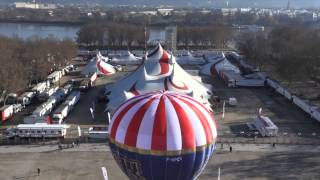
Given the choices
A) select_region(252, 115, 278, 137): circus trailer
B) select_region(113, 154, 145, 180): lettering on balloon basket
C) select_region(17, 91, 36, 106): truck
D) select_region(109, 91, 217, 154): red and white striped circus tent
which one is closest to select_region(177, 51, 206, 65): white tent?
select_region(17, 91, 36, 106): truck

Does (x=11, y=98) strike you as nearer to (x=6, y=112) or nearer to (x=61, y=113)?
(x=6, y=112)

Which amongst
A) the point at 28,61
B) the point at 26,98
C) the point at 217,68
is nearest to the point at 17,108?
the point at 26,98

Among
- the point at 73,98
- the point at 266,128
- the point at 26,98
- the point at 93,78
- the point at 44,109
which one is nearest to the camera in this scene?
the point at 266,128

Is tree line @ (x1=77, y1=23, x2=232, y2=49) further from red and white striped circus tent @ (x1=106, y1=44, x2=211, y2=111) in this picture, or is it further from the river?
the river

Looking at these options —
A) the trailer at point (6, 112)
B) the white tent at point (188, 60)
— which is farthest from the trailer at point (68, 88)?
the white tent at point (188, 60)

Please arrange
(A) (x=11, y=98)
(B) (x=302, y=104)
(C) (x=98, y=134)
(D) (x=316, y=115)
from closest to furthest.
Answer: (C) (x=98, y=134)
(D) (x=316, y=115)
(B) (x=302, y=104)
(A) (x=11, y=98)

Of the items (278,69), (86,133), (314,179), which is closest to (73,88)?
(86,133)

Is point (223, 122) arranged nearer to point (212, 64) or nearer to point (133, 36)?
point (212, 64)
